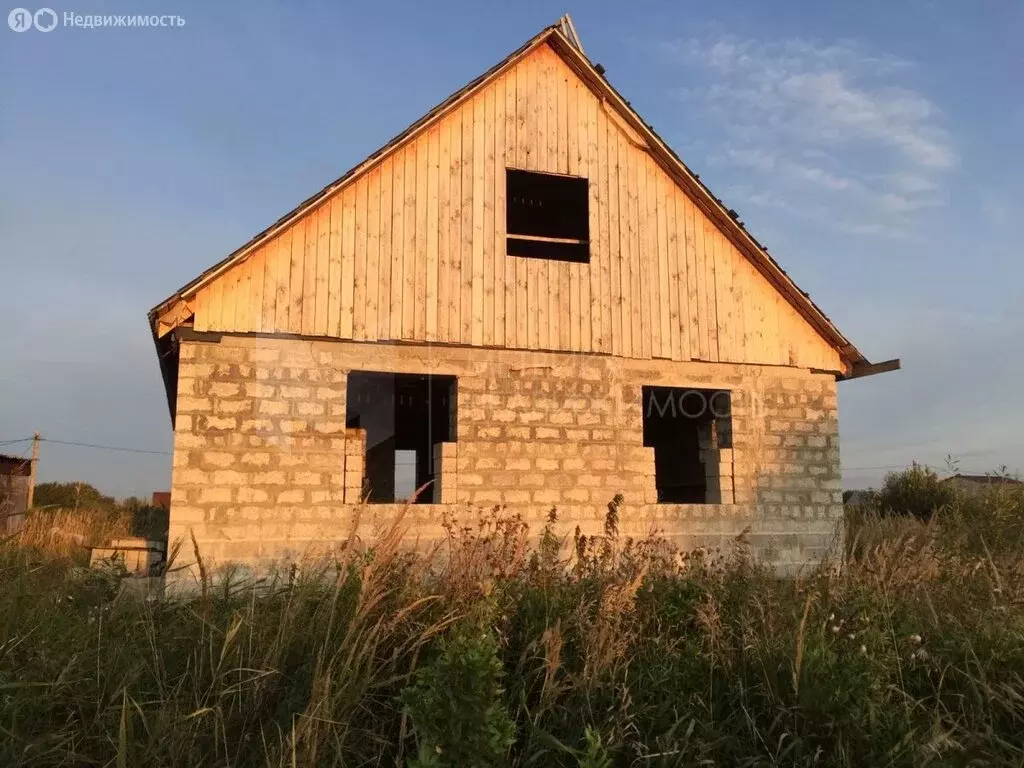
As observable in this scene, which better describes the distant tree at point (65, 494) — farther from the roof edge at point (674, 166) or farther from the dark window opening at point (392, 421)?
the roof edge at point (674, 166)

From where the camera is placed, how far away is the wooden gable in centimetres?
784

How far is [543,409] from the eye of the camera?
843 centimetres

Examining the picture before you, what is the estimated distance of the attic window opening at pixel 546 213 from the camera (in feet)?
32.7

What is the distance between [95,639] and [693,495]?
10.1 m

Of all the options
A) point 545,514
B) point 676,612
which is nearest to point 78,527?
point 545,514

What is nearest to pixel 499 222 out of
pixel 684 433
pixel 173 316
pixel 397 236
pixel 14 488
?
Answer: pixel 397 236

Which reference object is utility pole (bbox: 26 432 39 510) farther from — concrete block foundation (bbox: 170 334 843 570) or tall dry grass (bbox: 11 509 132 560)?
concrete block foundation (bbox: 170 334 843 570)

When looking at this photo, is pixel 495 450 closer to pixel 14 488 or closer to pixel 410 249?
pixel 410 249

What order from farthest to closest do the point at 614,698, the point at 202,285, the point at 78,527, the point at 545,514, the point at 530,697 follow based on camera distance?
the point at 78,527, the point at 545,514, the point at 202,285, the point at 530,697, the point at 614,698

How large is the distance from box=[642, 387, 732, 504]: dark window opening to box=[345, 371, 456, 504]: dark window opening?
3.42 metres

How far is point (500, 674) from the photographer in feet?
10.0

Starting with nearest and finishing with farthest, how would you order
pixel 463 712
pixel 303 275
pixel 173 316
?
pixel 463 712
pixel 173 316
pixel 303 275

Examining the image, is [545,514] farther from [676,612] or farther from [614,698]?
[614,698]

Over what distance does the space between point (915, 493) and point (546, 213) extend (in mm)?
12544
